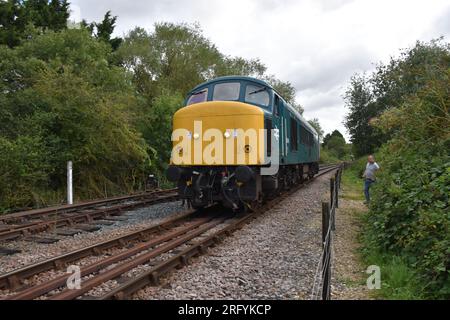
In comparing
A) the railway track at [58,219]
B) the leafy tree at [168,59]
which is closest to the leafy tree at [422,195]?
the railway track at [58,219]

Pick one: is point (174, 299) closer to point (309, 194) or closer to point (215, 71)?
point (309, 194)

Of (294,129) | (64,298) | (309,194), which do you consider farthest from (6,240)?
(309,194)

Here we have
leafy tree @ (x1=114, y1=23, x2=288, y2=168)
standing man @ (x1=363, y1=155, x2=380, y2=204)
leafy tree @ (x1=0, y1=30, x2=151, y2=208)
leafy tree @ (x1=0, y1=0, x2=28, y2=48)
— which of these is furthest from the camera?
leafy tree @ (x1=114, y1=23, x2=288, y2=168)

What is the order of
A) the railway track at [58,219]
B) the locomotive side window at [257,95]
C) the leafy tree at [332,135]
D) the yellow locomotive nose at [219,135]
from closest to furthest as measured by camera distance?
the railway track at [58,219] → the yellow locomotive nose at [219,135] → the locomotive side window at [257,95] → the leafy tree at [332,135]

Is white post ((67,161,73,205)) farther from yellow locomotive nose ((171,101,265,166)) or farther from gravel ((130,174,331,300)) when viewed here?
gravel ((130,174,331,300))

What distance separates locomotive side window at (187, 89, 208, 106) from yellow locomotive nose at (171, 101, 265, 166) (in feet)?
3.57

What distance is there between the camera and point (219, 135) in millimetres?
9852

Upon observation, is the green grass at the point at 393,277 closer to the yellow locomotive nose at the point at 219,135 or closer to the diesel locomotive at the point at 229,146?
the diesel locomotive at the point at 229,146

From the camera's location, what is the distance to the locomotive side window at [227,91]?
10933mm

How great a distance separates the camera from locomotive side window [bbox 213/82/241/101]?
1093 cm

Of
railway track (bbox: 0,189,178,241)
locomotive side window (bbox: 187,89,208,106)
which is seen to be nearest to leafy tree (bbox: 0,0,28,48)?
railway track (bbox: 0,189,178,241)

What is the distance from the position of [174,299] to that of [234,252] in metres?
2.34

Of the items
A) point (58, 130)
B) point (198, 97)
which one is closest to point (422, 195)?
point (198, 97)

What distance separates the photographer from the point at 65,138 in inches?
554
